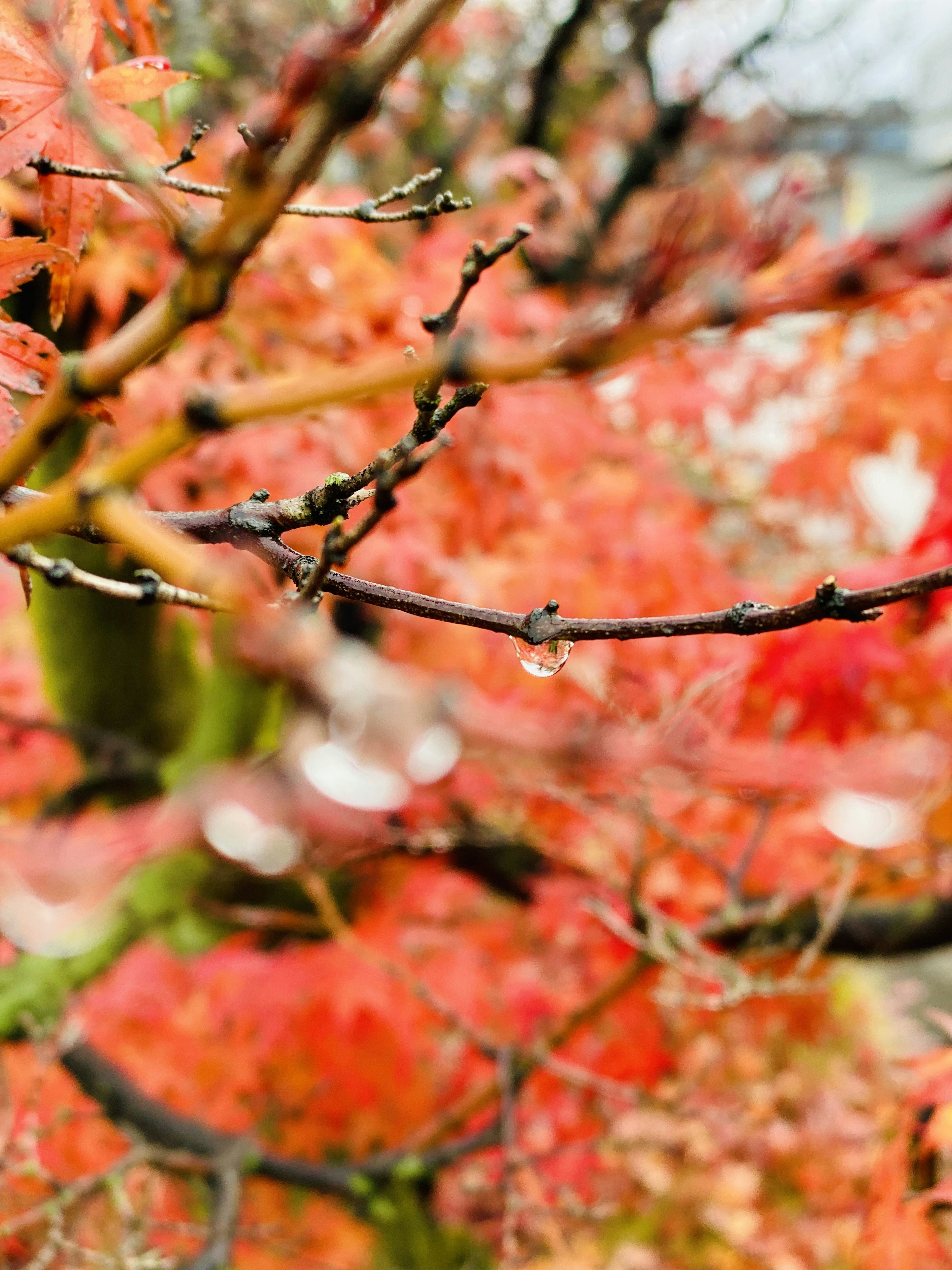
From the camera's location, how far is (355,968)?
262cm

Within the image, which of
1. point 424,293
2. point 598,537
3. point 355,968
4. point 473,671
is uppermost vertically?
point 424,293

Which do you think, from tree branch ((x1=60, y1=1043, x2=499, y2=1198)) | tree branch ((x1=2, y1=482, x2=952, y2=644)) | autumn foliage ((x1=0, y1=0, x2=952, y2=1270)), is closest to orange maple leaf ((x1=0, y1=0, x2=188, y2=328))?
autumn foliage ((x1=0, y1=0, x2=952, y2=1270))

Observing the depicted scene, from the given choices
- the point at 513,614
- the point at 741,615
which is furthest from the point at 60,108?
the point at 741,615

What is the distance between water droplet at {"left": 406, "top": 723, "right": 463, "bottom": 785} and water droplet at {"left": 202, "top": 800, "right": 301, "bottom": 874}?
0.15m

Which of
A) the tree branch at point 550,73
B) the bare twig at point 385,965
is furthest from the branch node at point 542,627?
the tree branch at point 550,73

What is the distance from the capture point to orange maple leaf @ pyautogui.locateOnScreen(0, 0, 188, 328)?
2.49ft

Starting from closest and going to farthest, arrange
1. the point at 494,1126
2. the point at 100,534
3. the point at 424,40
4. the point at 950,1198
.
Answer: the point at 424,40 < the point at 100,534 < the point at 950,1198 < the point at 494,1126

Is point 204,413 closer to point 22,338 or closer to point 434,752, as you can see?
point 434,752

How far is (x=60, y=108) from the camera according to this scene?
807 mm

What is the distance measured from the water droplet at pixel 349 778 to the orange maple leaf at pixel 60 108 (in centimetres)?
58

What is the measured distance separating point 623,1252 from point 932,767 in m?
4.33

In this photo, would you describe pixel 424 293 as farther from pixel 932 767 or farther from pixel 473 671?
pixel 932 767

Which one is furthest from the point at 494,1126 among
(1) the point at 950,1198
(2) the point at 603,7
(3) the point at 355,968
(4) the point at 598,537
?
A: (2) the point at 603,7

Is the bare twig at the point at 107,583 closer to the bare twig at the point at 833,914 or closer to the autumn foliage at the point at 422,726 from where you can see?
the autumn foliage at the point at 422,726
